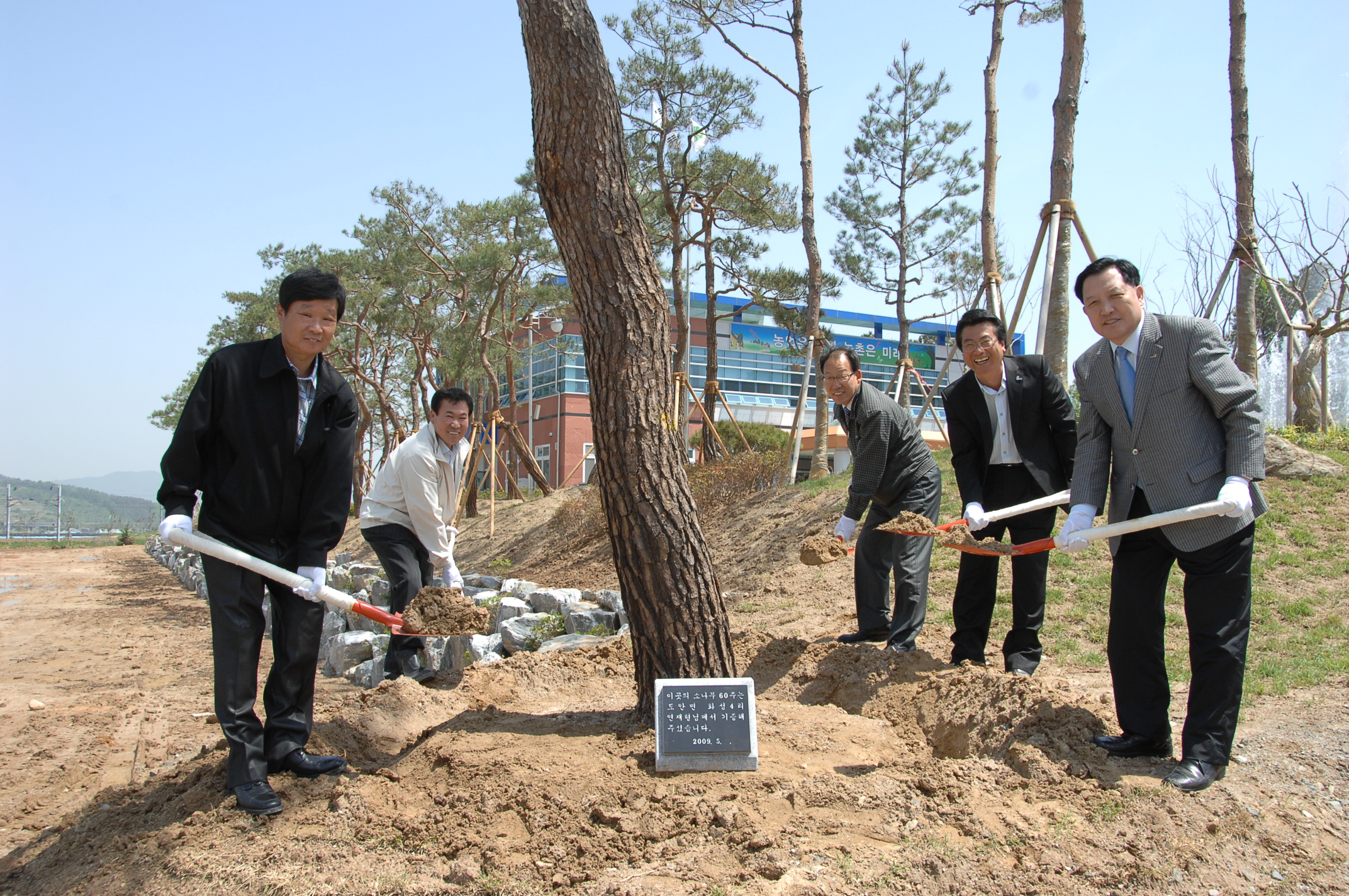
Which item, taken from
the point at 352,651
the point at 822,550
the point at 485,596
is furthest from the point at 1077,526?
the point at 485,596

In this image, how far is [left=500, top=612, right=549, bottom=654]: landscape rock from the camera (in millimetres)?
5219

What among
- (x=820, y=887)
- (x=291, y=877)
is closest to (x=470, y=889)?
(x=291, y=877)

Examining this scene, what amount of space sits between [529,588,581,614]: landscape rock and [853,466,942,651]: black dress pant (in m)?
2.34

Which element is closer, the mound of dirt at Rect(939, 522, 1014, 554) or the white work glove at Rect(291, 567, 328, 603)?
the white work glove at Rect(291, 567, 328, 603)

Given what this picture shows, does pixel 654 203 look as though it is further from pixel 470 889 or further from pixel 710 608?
pixel 470 889

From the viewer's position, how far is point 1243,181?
8.92 m

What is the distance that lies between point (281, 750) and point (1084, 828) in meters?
2.51

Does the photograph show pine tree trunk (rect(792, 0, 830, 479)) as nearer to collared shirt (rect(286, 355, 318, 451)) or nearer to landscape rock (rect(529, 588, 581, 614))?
landscape rock (rect(529, 588, 581, 614))

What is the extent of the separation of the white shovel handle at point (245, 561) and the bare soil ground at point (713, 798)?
0.59m

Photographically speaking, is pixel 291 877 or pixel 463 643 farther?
pixel 463 643

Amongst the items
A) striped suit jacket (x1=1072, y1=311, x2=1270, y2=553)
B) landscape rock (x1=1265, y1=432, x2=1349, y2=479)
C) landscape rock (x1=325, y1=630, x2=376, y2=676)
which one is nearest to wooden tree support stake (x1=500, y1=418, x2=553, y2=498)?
landscape rock (x1=325, y1=630, x2=376, y2=676)

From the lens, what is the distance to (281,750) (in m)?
2.81

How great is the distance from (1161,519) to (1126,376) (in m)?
0.60

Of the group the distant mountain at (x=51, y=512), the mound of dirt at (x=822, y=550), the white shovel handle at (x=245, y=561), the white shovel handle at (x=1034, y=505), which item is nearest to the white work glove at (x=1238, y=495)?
the white shovel handle at (x=1034, y=505)
